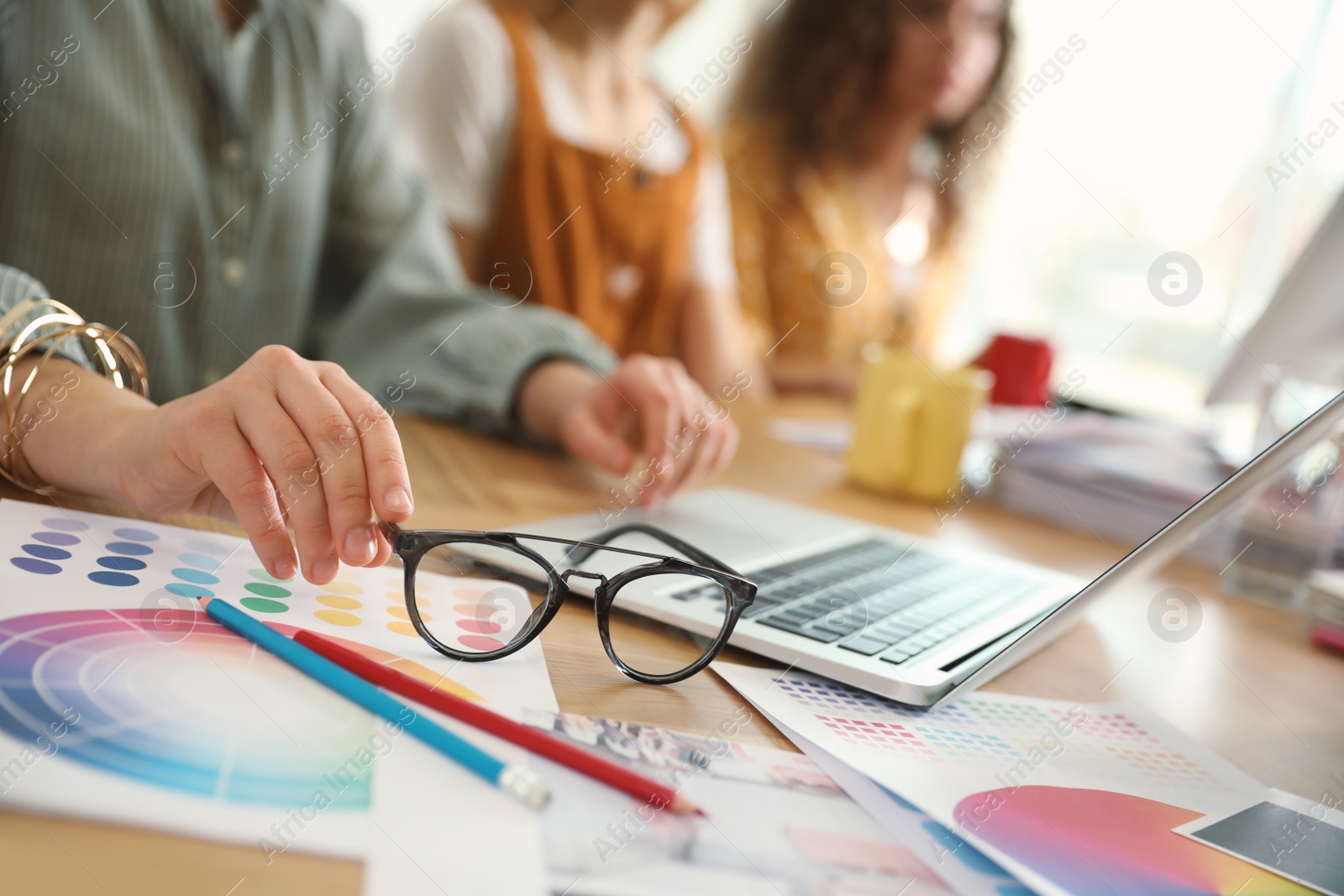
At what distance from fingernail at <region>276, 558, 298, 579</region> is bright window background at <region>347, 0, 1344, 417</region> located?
2.96 meters

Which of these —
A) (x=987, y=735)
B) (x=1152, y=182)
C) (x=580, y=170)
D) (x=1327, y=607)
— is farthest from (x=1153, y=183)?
(x=987, y=735)

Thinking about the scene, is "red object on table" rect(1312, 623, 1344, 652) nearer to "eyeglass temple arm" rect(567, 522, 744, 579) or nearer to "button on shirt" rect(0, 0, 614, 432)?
"eyeglass temple arm" rect(567, 522, 744, 579)

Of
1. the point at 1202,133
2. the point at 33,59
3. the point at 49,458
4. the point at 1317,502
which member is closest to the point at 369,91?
the point at 33,59

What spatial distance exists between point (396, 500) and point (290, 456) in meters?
0.06

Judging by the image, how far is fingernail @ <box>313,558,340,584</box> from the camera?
48 cm

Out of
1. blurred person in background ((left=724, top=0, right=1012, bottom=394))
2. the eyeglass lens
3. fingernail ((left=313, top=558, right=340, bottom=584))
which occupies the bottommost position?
fingernail ((left=313, top=558, right=340, bottom=584))

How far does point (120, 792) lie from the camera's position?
1.01ft

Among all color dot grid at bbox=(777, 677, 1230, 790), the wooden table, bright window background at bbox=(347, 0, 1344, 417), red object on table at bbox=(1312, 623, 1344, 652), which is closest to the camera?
the wooden table

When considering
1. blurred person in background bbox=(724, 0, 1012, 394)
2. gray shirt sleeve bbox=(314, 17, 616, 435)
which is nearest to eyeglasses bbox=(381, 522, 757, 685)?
gray shirt sleeve bbox=(314, 17, 616, 435)

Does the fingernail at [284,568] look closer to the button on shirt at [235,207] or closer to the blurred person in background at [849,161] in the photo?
the button on shirt at [235,207]

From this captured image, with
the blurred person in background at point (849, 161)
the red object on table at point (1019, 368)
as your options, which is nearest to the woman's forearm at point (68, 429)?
the red object on table at point (1019, 368)

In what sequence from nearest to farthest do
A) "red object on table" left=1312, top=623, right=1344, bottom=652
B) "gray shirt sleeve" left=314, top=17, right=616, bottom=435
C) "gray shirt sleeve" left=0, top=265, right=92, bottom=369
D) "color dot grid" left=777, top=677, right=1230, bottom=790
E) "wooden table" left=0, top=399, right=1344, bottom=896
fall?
"wooden table" left=0, top=399, right=1344, bottom=896
"color dot grid" left=777, top=677, right=1230, bottom=790
"gray shirt sleeve" left=0, top=265, right=92, bottom=369
"red object on table" left=1312, top=623, right=1344, bottom=652
"gray shirt sleeve" left=314, top=17, right=616, bottom=435

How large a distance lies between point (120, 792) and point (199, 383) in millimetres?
748

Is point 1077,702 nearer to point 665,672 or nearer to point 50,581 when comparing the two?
point 665,672
